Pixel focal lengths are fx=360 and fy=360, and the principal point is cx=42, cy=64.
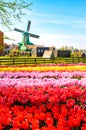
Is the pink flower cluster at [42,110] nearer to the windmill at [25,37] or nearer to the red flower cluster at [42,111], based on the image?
the red flower cluster at [42,111]

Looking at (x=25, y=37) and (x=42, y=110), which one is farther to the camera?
(x=25, y=37)

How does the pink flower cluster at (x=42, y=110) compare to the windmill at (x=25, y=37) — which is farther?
the windmill at (x=25, y=37)

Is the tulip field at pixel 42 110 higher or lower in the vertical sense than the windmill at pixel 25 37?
lower

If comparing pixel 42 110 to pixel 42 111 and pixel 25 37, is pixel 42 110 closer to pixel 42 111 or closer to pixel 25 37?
pixel 42 111

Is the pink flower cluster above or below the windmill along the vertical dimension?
below

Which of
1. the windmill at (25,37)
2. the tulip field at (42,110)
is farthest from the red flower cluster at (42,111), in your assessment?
the windmill at (25,37)

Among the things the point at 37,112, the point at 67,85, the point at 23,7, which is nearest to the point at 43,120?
the point at 37,112

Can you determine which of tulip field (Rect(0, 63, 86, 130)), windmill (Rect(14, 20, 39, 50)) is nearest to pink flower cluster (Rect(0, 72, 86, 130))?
tulip field (Rect(0, 63, 86, 130))

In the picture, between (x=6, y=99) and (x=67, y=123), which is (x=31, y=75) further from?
(x=67, y=123)

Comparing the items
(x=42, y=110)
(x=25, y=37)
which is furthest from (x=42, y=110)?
(x=25, y=37)

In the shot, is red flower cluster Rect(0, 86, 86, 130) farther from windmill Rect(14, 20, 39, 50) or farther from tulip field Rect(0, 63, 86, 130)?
windmill Rect(14, 20, 39, 50)

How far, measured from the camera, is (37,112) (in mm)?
6195

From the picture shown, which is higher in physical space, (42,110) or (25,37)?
(25,37)

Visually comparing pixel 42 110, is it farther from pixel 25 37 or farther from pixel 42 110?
pixel 25 37
